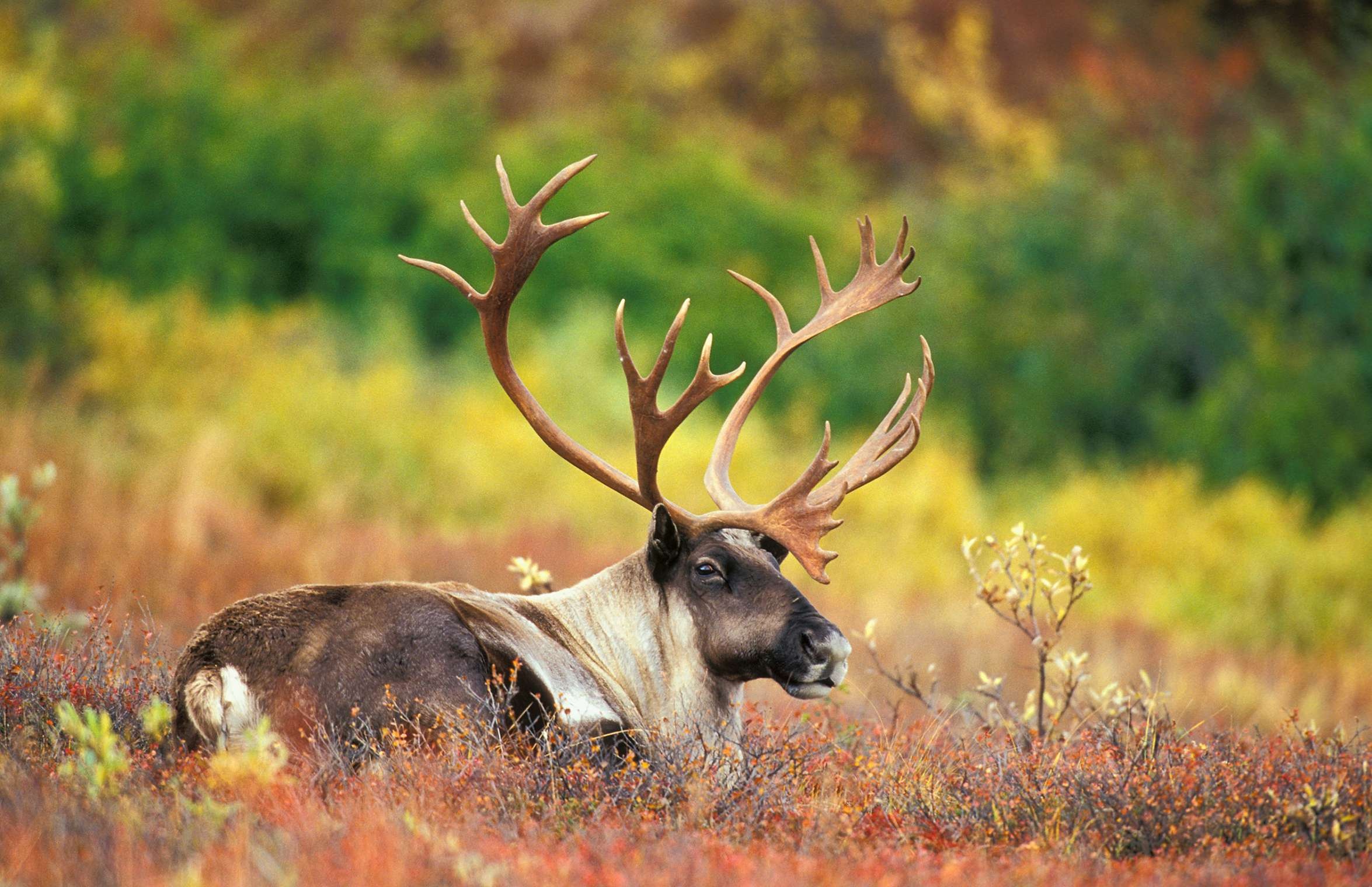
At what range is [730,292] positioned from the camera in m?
30.2

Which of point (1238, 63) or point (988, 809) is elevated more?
point (1238, 63)

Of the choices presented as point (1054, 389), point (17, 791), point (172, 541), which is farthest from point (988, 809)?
point (1054, 389)

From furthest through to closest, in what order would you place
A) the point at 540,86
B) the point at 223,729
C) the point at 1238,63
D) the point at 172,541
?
the point at 540,86 < the point at 1238,63 < the point at 172,541 < the point at 223,729

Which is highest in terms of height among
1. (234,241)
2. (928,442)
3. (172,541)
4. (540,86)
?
(540,86)

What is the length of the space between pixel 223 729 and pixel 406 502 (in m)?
11.9

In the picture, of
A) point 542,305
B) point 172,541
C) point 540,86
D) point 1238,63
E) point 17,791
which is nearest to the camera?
point 17,791

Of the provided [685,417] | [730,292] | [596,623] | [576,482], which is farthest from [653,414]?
[730,292]

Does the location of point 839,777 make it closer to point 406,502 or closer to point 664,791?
point 664,791

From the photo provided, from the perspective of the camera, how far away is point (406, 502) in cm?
1670

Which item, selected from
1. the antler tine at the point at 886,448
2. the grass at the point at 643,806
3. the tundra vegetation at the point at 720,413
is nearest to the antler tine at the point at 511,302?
the tundra vegetation at the point at 720,413

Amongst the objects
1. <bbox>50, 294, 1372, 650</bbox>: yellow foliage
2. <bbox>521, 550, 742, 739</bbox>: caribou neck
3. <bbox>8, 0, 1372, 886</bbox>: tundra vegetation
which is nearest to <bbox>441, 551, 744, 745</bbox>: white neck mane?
<bbox>521, 550, 742, 739</bbox>: caribou neck

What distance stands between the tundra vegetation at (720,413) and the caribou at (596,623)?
25cm

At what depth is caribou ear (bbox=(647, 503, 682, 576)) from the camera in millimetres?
6012

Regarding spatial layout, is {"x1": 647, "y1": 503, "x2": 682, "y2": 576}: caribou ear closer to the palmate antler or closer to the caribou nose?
the palmate antler
